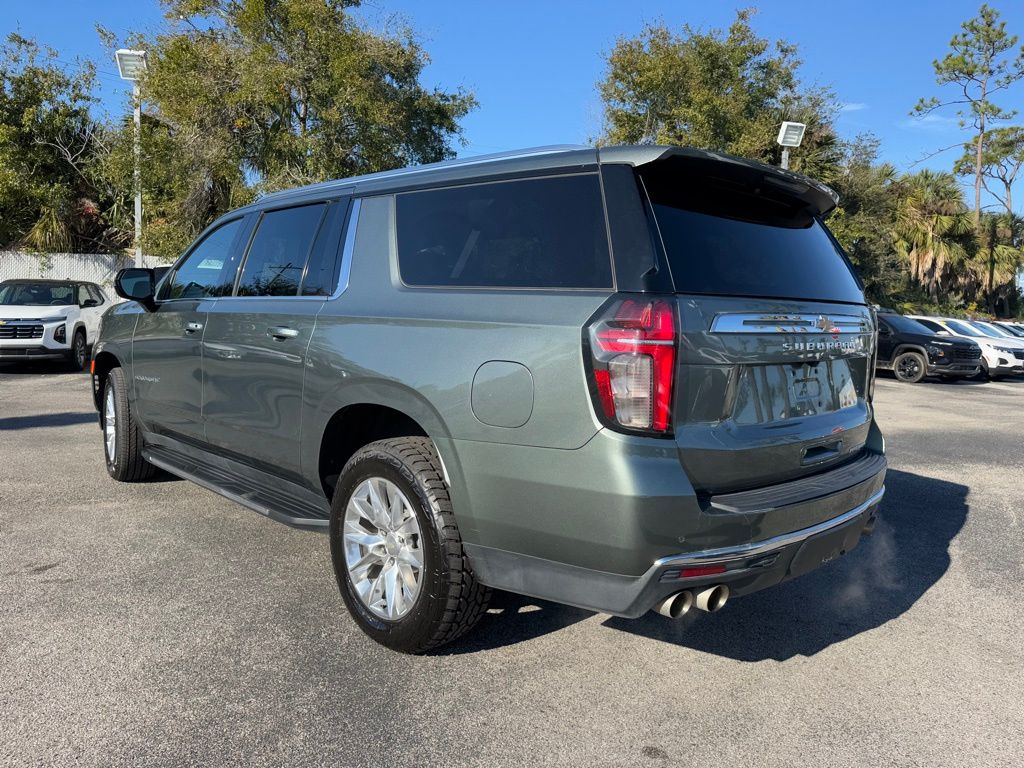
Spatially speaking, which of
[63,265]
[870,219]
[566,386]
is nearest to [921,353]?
[870,219]

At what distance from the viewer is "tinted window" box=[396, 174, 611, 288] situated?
281cm

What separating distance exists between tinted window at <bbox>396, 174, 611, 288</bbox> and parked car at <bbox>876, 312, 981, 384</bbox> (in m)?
17.0

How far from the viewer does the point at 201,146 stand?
18.4 meters

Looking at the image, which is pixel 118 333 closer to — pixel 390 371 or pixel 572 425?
pixel 390 371

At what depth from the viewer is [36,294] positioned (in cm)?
1381

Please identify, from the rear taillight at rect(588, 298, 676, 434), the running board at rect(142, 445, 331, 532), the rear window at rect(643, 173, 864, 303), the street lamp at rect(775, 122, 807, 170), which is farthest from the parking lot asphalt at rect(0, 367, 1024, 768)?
the street lamp at rect(775, 122, 807, 170)

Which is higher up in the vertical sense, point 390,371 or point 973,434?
point 390,371

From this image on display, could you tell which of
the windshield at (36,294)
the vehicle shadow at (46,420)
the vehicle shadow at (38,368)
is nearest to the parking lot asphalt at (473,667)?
the vehicle shadow at (46,420)

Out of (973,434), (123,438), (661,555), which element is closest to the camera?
(661,555)

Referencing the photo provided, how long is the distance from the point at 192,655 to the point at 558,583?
4.95ft

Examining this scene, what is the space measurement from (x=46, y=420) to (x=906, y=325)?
17226mm

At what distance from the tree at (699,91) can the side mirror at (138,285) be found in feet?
60.5

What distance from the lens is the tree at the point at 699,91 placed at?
2198 centimetres

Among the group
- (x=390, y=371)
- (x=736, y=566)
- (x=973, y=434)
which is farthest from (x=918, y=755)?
(x=973, y=434)
